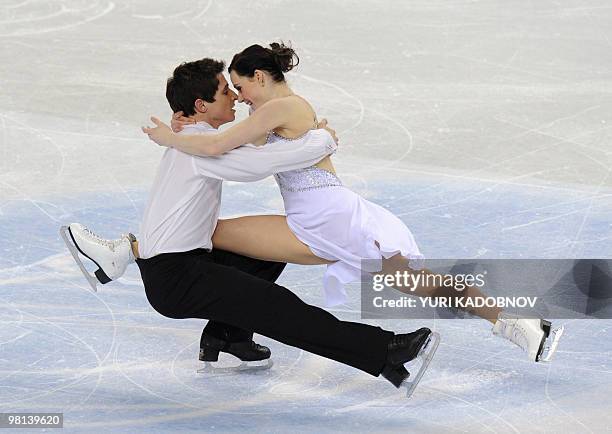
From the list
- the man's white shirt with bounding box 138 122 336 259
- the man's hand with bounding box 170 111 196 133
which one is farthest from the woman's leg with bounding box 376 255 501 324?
the man's hand with bounding box 170 111 196 133

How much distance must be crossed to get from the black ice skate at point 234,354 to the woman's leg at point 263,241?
0.34m

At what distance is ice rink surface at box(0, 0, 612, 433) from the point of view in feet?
13.8

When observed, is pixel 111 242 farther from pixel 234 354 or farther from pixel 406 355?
pixel 406 355

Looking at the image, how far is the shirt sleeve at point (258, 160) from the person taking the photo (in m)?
4.18

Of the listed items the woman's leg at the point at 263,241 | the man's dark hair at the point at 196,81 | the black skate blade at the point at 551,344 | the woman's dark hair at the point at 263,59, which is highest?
the woman's dark hair at the point at 263,59

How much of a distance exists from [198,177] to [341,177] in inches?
89.6

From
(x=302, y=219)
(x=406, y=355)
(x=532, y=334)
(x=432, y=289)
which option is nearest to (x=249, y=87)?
(x=302, y=219)

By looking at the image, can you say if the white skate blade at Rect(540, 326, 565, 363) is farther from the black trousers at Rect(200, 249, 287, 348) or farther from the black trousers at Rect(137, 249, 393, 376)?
the black trousers at Rect(200, 249, 287, 348)

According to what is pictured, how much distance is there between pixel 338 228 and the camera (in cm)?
427

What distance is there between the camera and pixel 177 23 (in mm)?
8648

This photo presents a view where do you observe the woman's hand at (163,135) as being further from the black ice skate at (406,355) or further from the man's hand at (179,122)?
the black ice skate at (406,355)

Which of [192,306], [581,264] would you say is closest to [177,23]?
[581,264]

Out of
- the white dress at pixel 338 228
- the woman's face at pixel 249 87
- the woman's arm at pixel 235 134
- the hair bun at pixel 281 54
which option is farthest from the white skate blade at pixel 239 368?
the hair bun at pixel 281 54

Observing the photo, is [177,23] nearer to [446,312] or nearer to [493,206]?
[493,206]
